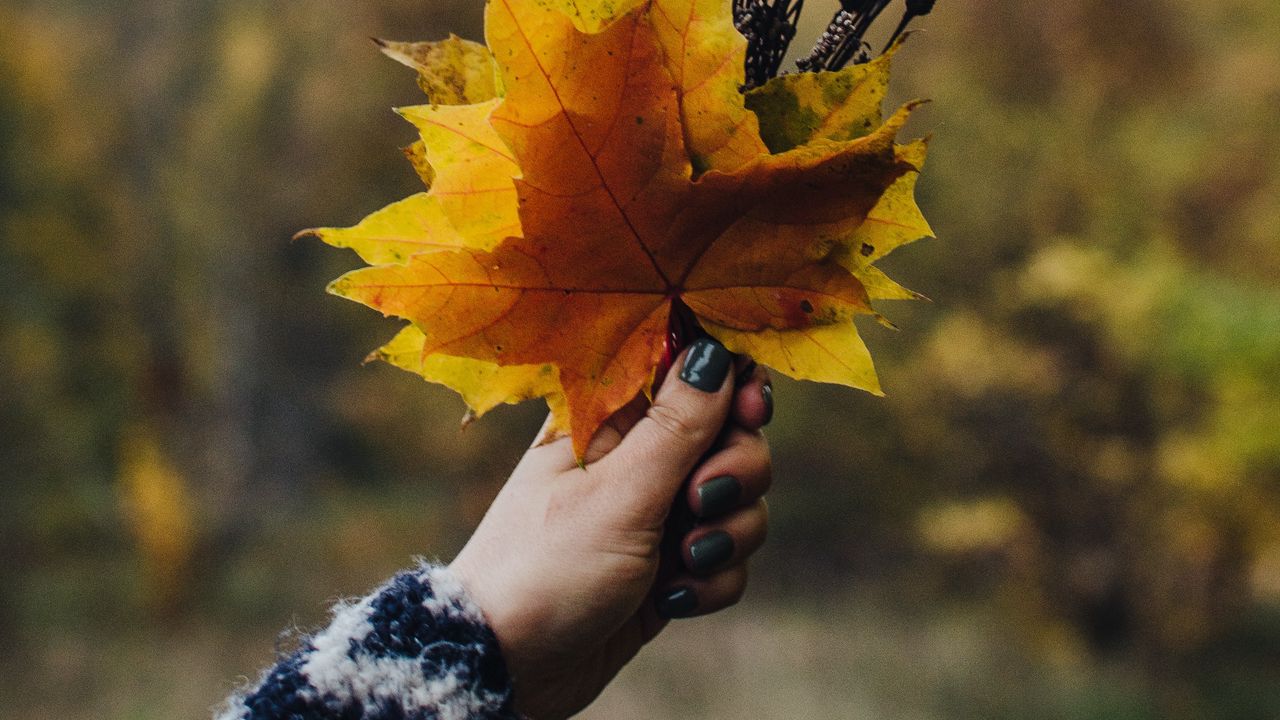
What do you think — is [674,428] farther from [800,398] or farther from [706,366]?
[800,398]

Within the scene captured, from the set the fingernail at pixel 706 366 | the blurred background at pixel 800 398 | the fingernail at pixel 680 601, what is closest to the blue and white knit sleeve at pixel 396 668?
the fingernail at pixel 680 601

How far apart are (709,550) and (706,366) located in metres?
0.29

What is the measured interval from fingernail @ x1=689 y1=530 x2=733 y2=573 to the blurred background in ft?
4.16

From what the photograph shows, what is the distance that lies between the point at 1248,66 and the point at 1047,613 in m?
4.26

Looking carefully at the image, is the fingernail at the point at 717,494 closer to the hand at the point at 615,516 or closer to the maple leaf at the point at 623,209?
the hand at the point at 615,516

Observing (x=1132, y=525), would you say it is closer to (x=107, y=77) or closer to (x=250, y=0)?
(x=250, y=0)

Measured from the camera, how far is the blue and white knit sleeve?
1154mm

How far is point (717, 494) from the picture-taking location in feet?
4.28

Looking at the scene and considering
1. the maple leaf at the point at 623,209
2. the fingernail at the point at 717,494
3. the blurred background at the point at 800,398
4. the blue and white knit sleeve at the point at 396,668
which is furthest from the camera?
the blurred background at the point at 800,398

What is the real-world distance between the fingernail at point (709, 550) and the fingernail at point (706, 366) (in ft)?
0.78

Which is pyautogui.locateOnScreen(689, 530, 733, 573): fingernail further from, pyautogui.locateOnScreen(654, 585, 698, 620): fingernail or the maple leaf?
the maple leaf

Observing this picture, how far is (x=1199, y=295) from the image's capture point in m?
5.03

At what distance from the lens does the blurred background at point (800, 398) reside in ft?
20.1

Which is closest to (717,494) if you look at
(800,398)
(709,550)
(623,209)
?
(709,550)
